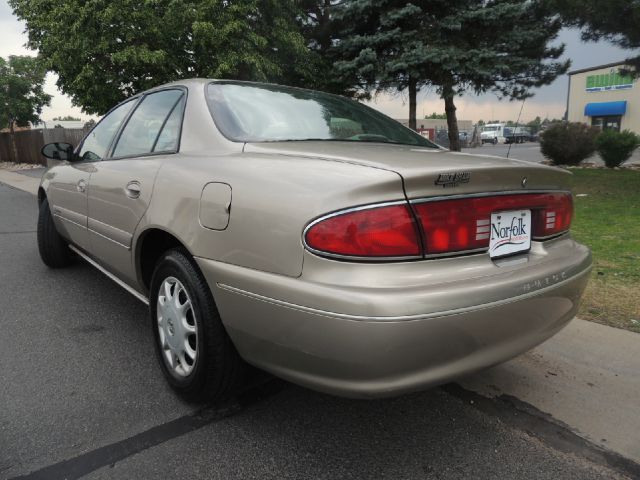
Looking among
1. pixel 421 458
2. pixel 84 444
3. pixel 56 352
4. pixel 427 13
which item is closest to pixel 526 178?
pixel 421 458

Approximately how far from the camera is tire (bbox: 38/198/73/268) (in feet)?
15.3

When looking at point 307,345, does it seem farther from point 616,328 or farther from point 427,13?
point 427,13

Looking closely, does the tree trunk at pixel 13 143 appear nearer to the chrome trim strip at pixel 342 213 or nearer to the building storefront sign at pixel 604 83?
the chrome trim strip at pixel 342 213

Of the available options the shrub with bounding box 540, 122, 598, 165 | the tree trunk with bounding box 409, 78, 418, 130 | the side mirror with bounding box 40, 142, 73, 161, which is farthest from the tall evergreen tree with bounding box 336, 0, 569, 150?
the side mirror with bounding box 40, 142, 73, 161

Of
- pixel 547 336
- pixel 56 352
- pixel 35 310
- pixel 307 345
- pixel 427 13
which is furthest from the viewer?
pixel 427 13

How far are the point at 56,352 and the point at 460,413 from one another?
7.74 feet

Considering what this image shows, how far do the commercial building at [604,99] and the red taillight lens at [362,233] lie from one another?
155 ft

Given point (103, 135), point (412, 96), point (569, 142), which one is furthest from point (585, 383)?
point (569, 142)

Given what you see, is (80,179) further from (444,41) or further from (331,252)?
(444,41)

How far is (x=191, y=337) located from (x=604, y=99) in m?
52.6

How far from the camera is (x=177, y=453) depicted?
2.10m

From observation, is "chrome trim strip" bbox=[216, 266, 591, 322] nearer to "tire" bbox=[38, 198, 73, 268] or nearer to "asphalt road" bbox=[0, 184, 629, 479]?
"asphalt road" bbox=[0, 184, 629, 479]

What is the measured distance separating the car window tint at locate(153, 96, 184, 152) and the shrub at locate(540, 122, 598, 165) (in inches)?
606

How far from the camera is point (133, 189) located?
9.03ft
